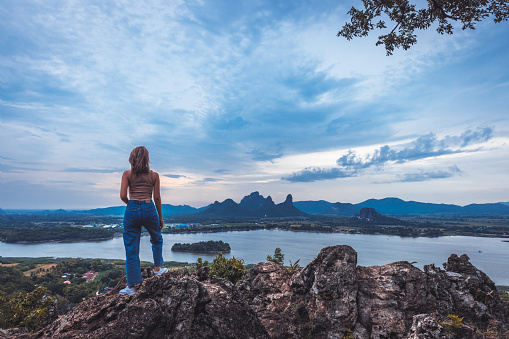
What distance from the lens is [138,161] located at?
500 centimetres

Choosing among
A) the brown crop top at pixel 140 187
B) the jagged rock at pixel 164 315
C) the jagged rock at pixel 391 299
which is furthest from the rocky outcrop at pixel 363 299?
the brown crop top at pixel 140 187

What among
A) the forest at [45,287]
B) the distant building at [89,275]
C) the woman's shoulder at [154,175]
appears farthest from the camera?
the distant building at [89,275]

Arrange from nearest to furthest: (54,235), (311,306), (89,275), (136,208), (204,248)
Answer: (136,208), (311,306), (89,275), (204,248), (54,235)

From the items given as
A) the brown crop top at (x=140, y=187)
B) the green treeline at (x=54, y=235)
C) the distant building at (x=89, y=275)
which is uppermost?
the brown crop top at (x=140, y=187)

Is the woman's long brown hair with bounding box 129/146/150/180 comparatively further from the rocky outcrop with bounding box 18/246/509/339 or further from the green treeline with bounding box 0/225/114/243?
the green treeline with bounding box 0/225/114/243

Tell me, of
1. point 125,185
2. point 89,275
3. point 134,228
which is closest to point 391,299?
point 134,228

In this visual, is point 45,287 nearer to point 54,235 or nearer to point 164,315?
point 164,315

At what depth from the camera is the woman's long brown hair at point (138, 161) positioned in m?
4.99

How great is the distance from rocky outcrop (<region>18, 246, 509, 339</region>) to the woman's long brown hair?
196 centimetres

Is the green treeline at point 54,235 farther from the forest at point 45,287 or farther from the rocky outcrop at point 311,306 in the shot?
the rocky outcrop at point 311,306

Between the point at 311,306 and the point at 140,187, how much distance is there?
5.09 meters

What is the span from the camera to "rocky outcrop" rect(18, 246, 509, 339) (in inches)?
178

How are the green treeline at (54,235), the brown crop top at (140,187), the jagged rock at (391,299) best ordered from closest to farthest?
1. the brown crop top at (140,187)
2. the jagged rock at (391,299)
3. the green treeline at (54,235)

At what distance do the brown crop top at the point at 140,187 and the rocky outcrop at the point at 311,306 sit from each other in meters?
1.50
